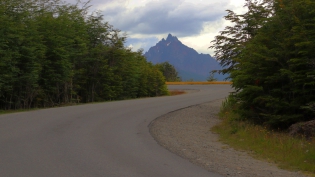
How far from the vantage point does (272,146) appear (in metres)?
11.6

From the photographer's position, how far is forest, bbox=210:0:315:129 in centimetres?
1449

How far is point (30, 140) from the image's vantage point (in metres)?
11.7

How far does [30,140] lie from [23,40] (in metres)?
12.9

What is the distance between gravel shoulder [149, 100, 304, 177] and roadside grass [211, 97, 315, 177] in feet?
1.21

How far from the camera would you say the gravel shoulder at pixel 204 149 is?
8659 mm

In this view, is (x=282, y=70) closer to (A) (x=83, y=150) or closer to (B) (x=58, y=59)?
(A) (x=83, y=150)

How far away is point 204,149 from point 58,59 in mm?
18048

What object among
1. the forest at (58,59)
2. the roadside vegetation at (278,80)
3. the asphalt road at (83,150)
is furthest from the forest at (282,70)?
the forest at (58,59)

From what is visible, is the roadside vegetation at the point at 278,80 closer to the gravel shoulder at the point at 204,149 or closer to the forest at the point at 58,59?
the gravel shoulder at the point at 204,149

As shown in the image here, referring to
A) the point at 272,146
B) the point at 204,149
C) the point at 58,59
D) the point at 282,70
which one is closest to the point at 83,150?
the point at 204,149

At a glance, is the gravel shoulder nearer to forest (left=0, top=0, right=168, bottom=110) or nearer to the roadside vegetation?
the roadside vegetation

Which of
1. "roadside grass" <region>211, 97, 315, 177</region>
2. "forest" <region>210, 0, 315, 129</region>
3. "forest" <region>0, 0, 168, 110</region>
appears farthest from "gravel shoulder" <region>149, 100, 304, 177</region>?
"forest" <region>0, 0, 168, 110</region>

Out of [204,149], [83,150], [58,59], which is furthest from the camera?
[58,59]

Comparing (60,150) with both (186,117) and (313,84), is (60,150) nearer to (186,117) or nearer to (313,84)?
(313,84)
